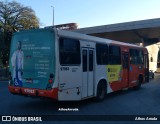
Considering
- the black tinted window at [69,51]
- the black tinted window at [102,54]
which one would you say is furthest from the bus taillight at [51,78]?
the black tinted window at [102,54]

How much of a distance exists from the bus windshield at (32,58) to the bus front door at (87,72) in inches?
70.2

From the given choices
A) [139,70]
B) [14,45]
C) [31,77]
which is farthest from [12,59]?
[139,70]

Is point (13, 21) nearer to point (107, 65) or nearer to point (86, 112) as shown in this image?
point (107, 65)

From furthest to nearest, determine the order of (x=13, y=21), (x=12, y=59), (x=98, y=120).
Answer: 1. (x=13, y=21)
2. (x=12, y=59)
3. (x=98, y=120)

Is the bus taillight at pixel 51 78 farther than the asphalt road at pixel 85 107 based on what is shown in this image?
No

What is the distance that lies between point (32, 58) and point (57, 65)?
1.20 metres

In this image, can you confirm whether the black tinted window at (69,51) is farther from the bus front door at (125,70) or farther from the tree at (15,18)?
the tree at (15,18)

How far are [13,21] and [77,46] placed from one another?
40156 mm

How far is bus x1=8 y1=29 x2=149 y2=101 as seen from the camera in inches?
388

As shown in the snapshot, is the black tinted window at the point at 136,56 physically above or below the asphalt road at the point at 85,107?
above

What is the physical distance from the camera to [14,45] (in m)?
11.1

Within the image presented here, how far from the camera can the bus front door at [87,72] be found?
11.2 metres

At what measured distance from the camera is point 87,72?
11.5 metres

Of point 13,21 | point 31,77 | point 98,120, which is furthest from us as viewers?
point 13,21
